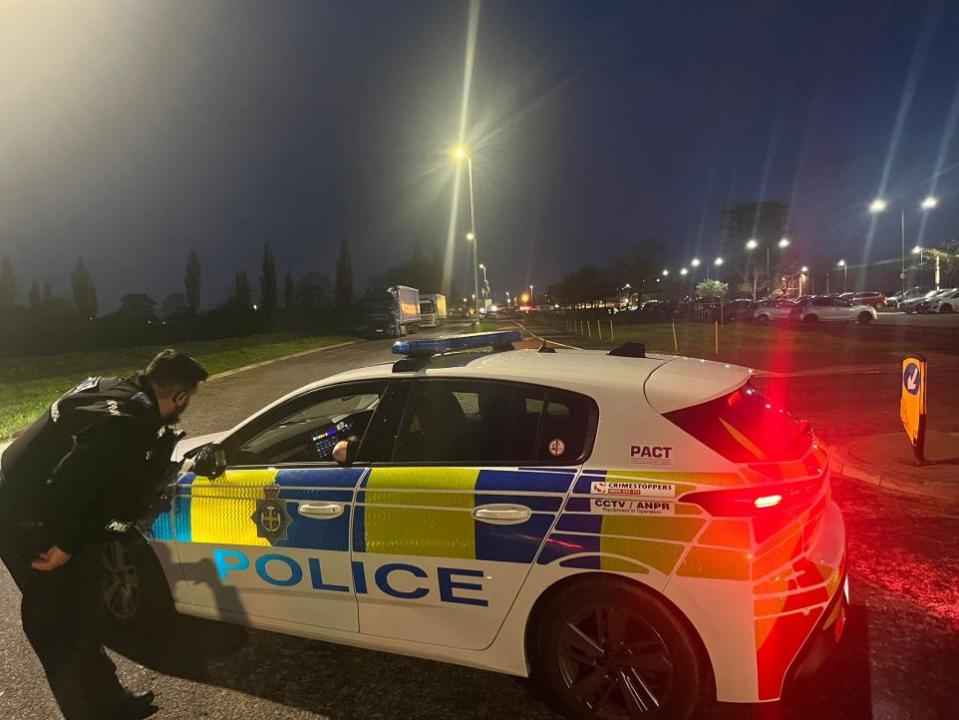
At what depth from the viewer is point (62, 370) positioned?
20531mm

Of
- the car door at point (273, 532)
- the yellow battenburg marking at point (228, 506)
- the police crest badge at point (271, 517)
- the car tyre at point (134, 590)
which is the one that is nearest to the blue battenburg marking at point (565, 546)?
the car door at point (273, 532)

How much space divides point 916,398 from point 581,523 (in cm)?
458

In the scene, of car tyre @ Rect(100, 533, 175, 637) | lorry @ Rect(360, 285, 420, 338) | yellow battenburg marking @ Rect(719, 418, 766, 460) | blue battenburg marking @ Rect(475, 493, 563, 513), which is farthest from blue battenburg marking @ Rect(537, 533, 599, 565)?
lorry @ Rect(360, 285, 420, 338)

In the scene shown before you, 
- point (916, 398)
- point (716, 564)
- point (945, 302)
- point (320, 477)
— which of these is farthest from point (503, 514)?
point (945, 302)

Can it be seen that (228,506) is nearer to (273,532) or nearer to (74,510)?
(273,532)

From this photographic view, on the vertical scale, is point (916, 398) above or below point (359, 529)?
above

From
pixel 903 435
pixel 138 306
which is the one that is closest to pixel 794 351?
pixel 903 435

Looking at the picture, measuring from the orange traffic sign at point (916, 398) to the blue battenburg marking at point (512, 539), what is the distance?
4.54 m

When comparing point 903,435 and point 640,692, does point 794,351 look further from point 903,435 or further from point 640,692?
point 640,692

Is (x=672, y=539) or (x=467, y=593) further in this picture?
(x=467, y=593)

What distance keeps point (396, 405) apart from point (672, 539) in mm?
1395

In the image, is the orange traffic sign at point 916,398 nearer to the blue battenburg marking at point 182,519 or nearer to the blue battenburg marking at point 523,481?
the blue battenburg marking at point 523,481

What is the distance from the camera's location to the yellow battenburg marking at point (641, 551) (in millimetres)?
2268

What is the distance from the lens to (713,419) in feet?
8.15
